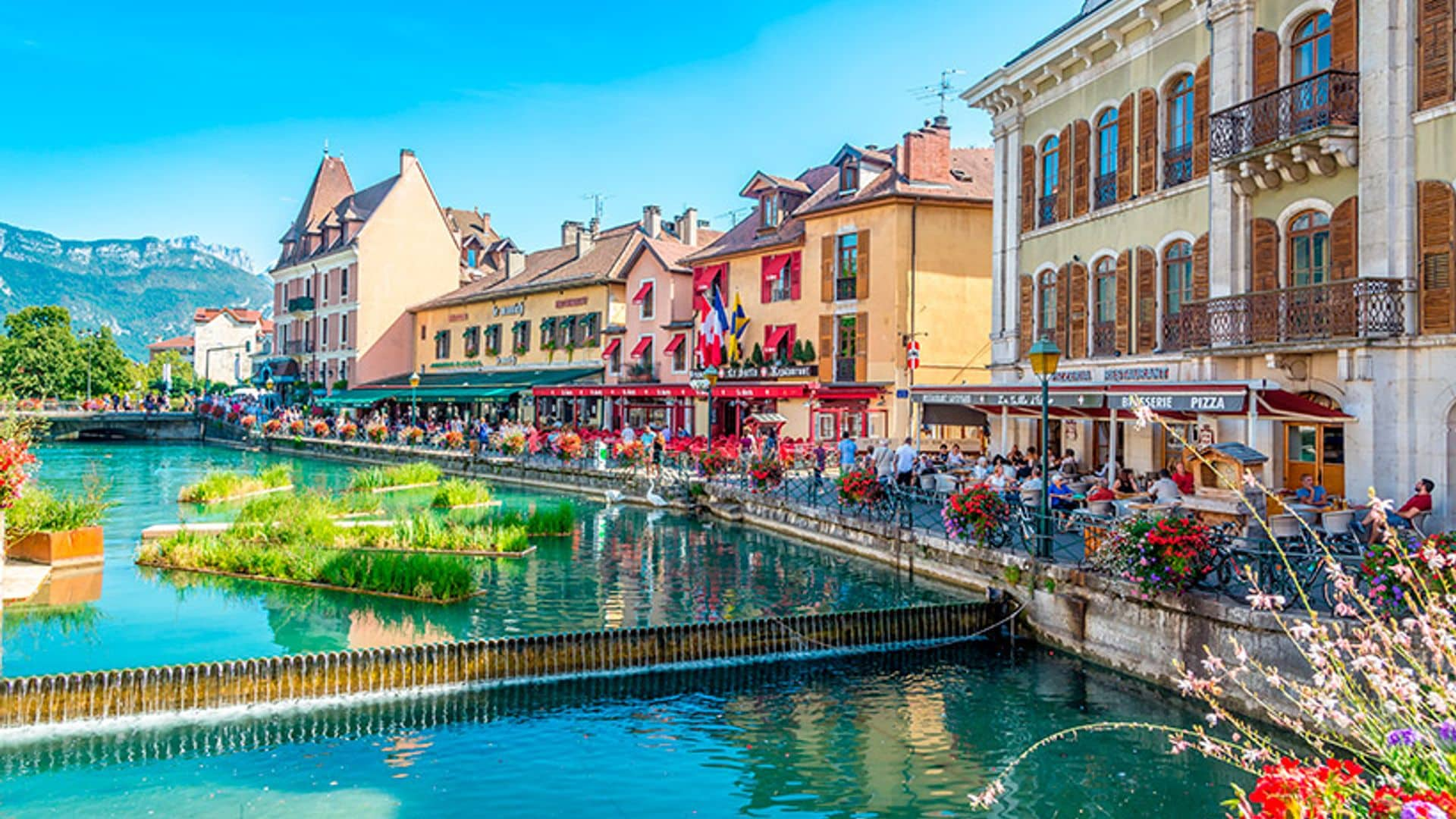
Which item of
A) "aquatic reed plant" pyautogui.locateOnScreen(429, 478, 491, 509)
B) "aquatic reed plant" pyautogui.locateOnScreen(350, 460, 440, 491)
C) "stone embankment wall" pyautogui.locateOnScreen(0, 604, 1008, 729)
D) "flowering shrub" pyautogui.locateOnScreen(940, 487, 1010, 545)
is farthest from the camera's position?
"aquatic reed plant" pyautogui.locateOnScreen(350, 460, 440, 491)

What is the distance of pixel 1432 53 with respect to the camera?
1325 centimetres

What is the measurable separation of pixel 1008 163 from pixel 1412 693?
21164mm

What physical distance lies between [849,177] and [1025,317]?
38.9ft

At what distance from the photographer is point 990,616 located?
13.3 meters

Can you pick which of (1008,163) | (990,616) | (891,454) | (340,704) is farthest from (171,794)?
(1008,163)

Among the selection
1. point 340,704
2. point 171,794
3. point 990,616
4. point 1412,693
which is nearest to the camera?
point 1412,693

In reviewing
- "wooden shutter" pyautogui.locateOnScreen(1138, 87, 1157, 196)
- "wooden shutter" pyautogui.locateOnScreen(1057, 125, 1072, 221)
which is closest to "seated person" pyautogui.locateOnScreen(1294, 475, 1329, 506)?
"wooden shutter" pyautogui.locateOnScreen(1138, 87, 1157, 196)

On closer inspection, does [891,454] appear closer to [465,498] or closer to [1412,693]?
[465,498]

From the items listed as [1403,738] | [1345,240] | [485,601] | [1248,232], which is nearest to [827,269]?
[1248,232]

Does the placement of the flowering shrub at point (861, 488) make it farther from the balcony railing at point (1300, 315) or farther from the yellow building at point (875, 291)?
the yellow building at point (875, 291)

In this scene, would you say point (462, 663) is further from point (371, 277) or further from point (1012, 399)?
point (371, 277)

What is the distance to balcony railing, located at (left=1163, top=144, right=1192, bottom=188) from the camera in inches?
691

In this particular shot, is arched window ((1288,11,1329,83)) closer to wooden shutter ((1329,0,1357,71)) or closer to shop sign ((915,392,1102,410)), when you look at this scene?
wooden shutter ((1329,0,1357,71))

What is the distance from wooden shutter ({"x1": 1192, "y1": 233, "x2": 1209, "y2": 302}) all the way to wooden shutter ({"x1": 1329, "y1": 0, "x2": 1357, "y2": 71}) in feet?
10.8
